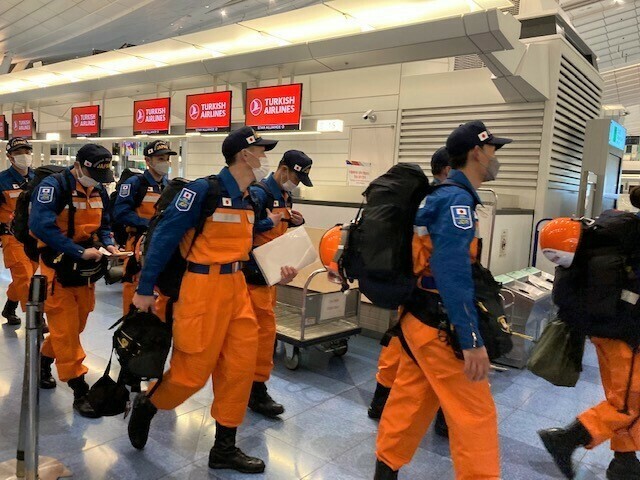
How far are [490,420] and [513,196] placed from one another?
16.4 feet

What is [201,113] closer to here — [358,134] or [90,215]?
[358,134]

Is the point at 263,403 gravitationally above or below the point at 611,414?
below

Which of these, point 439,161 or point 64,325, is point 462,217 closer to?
point 439,161

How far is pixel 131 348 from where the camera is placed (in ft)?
8.00

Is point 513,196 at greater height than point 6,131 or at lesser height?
lesser

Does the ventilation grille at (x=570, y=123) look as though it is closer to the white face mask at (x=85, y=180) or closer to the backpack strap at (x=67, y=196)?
the white face mask at (x=85, y=180)

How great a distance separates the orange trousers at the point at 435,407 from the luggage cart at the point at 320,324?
1.87 meters

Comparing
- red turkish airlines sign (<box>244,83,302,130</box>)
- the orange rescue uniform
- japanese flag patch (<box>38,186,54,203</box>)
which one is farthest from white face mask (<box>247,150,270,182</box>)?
red turkish airlines sign (<box>244,83,302,130</box>)

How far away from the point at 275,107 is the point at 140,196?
3626 millimetres

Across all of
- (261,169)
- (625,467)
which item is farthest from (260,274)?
(625,467)

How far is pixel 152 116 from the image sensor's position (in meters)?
9.02

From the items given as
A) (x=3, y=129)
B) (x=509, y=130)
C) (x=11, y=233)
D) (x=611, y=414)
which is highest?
(x=3, y=129)

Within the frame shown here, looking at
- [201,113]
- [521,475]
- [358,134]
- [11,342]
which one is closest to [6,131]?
[201,113]

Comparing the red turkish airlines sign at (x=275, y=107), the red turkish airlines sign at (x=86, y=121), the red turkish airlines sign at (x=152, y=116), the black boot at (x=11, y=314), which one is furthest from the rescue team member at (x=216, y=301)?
the red turkish airlines sign at (x=86, y=121)
